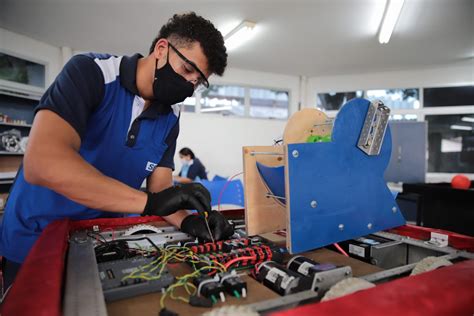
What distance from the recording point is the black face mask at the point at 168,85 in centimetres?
103

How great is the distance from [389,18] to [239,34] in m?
1.90

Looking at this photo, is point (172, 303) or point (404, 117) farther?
point (404, 117)

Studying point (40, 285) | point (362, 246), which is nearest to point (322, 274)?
point (362, 246)

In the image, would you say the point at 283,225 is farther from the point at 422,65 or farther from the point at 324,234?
the point at 422,65

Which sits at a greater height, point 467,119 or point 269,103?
point 269,103

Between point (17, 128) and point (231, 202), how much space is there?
3.22m

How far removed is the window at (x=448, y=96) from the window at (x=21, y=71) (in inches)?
267

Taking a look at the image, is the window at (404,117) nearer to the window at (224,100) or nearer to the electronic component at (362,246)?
the window at (224,100)

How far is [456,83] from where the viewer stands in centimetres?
539

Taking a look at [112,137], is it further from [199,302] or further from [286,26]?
[286,26]

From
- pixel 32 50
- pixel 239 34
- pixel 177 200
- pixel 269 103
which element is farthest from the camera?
pixel 269 103

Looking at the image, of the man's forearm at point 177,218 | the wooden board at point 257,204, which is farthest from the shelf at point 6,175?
the wooden board at point 257,204

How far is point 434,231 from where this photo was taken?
872 mm

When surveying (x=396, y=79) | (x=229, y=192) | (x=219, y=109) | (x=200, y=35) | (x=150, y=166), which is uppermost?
(x=396, y=79)
